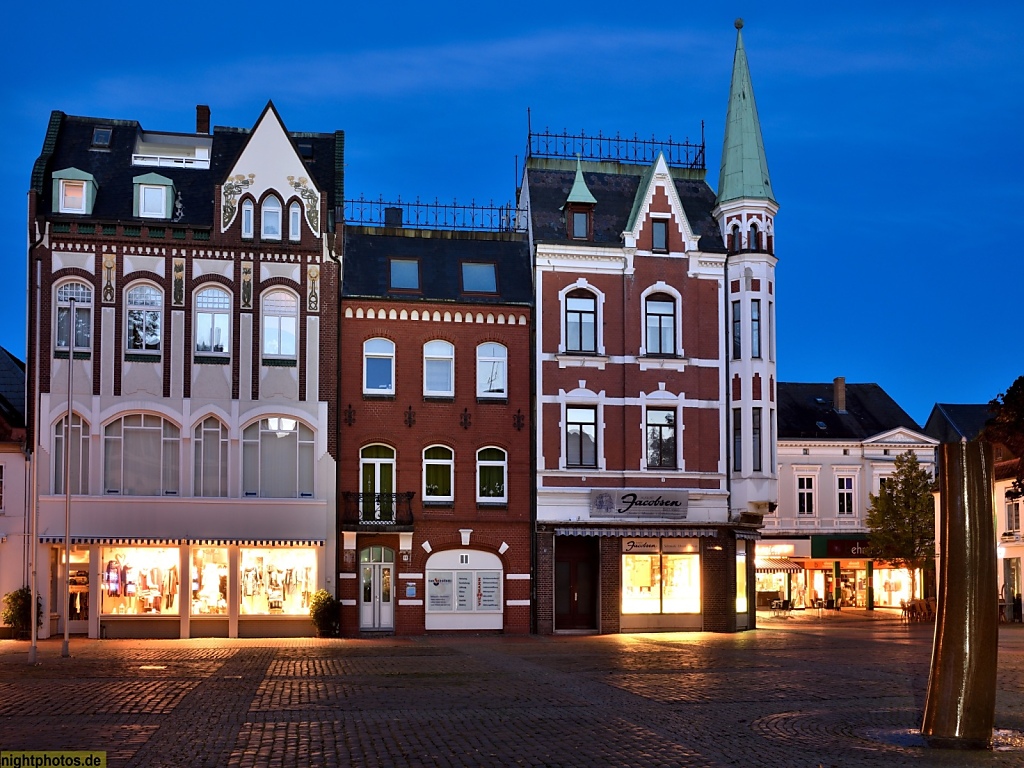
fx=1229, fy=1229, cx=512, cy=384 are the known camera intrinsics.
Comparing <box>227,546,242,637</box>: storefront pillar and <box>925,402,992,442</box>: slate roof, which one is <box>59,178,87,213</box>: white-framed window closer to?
<box>227,546,242,637</box>: storefront pillar

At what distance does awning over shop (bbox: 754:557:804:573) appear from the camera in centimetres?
5922

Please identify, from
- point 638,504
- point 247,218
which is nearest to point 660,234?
point 638,504

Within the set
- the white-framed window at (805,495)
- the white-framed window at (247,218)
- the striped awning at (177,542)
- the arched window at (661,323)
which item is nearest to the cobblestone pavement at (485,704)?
the striped awning at (177,542)

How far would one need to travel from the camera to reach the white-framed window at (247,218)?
40.4 meters

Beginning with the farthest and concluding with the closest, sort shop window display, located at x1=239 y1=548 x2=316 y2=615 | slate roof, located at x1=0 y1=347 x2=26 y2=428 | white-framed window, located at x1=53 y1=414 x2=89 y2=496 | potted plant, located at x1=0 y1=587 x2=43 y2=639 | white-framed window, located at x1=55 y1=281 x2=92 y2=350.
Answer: shop window display, located at x1=239 y1=548 x2=316 y2=615 → white-framed window, located at x1=55 y1=281 x2=92 y2=350 → slate roof, located at x1=0 y1=347 x2=26 y2=428 → white-framed window, located at x1=53 y1=414 x2=89 y2=496 → potted plant, located at x1=0 y1=587 x2=43 y2=639

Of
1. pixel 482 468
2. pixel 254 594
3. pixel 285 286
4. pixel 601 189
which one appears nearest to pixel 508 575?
pixel 482 468

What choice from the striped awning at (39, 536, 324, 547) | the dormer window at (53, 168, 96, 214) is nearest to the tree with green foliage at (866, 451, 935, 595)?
the striped awning at (39, 536, 324, 547)

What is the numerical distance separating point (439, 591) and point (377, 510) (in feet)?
11.3

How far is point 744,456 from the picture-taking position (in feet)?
141

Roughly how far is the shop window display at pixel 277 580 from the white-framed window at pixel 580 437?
952cm

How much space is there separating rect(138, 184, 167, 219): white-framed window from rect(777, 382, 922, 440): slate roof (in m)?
33.8

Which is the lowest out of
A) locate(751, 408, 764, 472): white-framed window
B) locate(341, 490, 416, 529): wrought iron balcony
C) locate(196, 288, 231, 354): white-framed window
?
locate(341, 490, 416, 529): wrought iron balcony

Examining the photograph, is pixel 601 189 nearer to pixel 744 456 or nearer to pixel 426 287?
pixel 426 287

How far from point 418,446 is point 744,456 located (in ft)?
37.5
